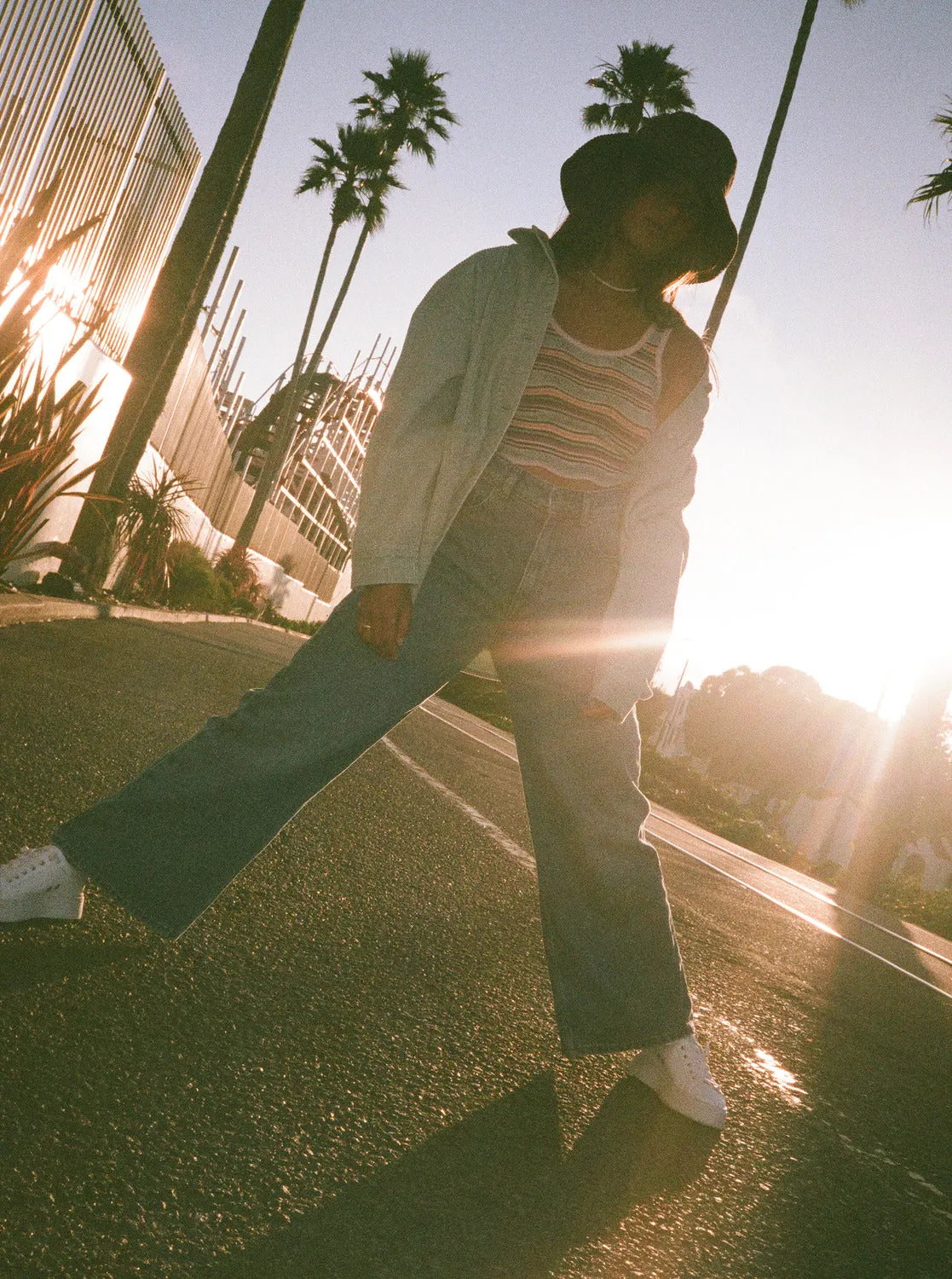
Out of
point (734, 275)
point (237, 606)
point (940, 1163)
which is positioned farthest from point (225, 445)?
point (940, 1163)

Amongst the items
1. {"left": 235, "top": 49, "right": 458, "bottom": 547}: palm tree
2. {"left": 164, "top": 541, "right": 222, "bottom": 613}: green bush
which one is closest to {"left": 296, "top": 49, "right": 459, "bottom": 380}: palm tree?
{"left": 235, "top": 49, "right": 458, "bottom": 547}: palm tree

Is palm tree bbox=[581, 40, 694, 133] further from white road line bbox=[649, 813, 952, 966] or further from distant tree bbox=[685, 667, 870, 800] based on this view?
distant tree bbox=[685, 667, 870, 800]

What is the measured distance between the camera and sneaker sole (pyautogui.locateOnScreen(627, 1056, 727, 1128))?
80.7 inches

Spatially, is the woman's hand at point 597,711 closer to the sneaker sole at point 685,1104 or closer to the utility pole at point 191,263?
the sneaker sole at point 685,1104

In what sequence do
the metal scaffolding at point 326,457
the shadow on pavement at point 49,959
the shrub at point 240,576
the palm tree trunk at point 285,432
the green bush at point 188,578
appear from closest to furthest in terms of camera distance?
the shadow on pavement at point 49,959, the green bush at point 188,578, the shrub at point 240,576, the palm tree trunk at point 285,432, the metal scaffolding at point 326,457

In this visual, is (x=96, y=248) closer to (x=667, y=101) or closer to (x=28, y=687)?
(x=28, y=687)

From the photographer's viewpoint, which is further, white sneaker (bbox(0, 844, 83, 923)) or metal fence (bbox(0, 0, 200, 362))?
metal fence (bbox(0, 0, 200, 362))

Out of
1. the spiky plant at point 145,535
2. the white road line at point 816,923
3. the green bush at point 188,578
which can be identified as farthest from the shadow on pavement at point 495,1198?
the green bush at point 188,578

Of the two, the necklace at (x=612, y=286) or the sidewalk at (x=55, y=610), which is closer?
the necklace at (x=612, y=286)

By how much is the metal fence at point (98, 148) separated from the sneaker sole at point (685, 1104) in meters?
3.76

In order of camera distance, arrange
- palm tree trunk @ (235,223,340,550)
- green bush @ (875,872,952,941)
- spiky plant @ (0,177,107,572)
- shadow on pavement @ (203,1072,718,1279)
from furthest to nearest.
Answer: palm tree trunk @ (235,223,340,550), green bush @ (875,872,952,941), spiky plant @ (0,177,107,572), shadow on pavement @ (203,1072,718,1279)

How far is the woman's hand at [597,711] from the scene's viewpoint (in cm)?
205

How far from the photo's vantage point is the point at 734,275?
615 inches

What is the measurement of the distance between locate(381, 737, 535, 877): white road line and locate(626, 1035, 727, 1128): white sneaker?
209 centimetres
